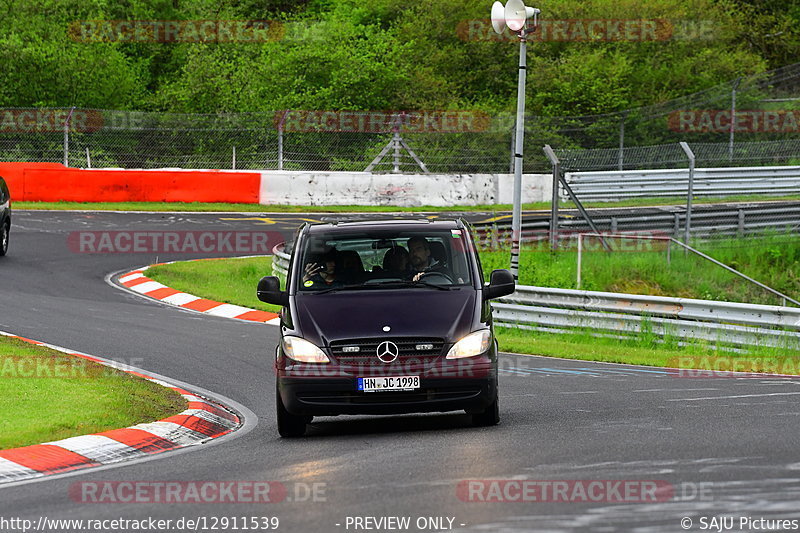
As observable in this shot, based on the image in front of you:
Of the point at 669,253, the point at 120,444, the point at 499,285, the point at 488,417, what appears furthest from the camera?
the point at 669,253

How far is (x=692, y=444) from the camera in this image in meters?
8.43

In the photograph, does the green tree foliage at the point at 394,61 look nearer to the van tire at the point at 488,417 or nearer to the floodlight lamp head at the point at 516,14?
the floodlight lamp head at the point at 516,14

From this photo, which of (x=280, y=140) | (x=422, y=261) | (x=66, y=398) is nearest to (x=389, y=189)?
(x=280, y=140)

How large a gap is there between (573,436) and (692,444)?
0.91 metres

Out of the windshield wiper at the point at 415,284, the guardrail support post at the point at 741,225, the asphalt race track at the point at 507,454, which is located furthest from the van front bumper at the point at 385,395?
the guardrail support post at the point at 741,225

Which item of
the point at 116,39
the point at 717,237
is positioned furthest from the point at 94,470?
the point at 116,39

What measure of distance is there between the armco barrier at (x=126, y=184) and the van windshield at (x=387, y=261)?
23.7 meters

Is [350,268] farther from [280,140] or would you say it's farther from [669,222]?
[280,140]

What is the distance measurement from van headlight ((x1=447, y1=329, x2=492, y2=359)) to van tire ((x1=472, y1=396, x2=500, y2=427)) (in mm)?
539

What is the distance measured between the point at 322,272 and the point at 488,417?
5.92ft

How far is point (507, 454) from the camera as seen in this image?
823cm

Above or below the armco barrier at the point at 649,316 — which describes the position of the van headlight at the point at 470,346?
above

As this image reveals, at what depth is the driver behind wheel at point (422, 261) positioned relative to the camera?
10.2 meters

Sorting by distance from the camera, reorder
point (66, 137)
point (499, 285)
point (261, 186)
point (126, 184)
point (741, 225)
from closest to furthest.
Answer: point (499, 285)
point (741, 225)
point (126, 184)
point (66, 137)
point (261, 186)
